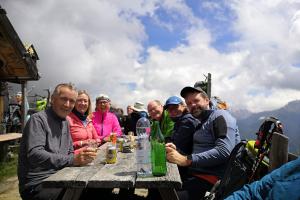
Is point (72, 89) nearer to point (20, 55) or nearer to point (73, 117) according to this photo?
point (73, 117)

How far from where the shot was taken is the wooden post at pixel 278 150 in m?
2.79

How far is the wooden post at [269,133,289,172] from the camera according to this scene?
9.14 ft

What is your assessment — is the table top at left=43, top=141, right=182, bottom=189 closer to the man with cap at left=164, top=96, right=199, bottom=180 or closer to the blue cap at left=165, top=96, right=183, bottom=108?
the man with cap at left=164, top=96, right=199, bottom=180

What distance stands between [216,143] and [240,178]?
687mm

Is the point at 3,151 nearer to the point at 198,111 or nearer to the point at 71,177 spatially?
the point at 198,111

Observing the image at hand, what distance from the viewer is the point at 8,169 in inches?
384

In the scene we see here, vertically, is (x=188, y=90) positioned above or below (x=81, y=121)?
above

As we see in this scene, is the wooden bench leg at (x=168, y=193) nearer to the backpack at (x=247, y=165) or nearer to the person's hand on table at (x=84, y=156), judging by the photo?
the backpack at (x=247, y=165)

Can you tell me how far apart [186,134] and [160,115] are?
6.40 feet

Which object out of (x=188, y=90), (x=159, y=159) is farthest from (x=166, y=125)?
(x=159, y=159)

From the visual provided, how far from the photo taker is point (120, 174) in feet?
10.2

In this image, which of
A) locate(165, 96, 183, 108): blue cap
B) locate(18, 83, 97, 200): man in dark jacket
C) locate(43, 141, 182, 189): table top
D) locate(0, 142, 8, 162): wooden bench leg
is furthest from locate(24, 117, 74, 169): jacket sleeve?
locate(0, 142, 8, 162): wooden bench leg

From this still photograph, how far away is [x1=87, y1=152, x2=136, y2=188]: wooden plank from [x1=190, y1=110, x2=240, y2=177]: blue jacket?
2.29 feet

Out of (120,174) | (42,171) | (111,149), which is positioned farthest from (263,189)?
(42,171)
